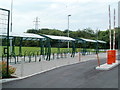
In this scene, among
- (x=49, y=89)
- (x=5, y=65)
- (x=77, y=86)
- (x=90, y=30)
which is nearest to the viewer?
(x=49, y=89)

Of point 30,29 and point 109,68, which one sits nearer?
point 109,68

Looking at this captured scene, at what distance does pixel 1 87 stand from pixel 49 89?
203cm

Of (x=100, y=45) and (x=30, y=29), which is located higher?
(x=30, y=29)

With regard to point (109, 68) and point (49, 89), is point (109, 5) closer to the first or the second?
point (109, 68)

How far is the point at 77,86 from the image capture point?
26.0 feet

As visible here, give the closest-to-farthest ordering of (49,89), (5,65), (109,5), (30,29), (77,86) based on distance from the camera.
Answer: (49,89), (77,86), (5,65), (109,5), (30,29)

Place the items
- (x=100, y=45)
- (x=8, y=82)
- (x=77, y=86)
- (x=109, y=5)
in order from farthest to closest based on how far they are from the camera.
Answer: (x=100, y=45) < (x=109, y=5) < (x=8, y=82) < (x=77, y=86)

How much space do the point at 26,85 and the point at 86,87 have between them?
246 cm

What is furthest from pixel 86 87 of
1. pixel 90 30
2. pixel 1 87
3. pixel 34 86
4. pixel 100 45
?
pixel 90 30

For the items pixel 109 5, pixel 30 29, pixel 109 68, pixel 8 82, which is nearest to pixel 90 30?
pixel 30 29

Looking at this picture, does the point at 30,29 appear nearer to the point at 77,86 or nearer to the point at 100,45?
the point at 100,45

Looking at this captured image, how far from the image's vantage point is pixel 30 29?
251 feet

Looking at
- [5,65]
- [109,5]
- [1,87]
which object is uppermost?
[109,5]

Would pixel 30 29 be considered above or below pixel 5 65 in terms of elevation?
above
